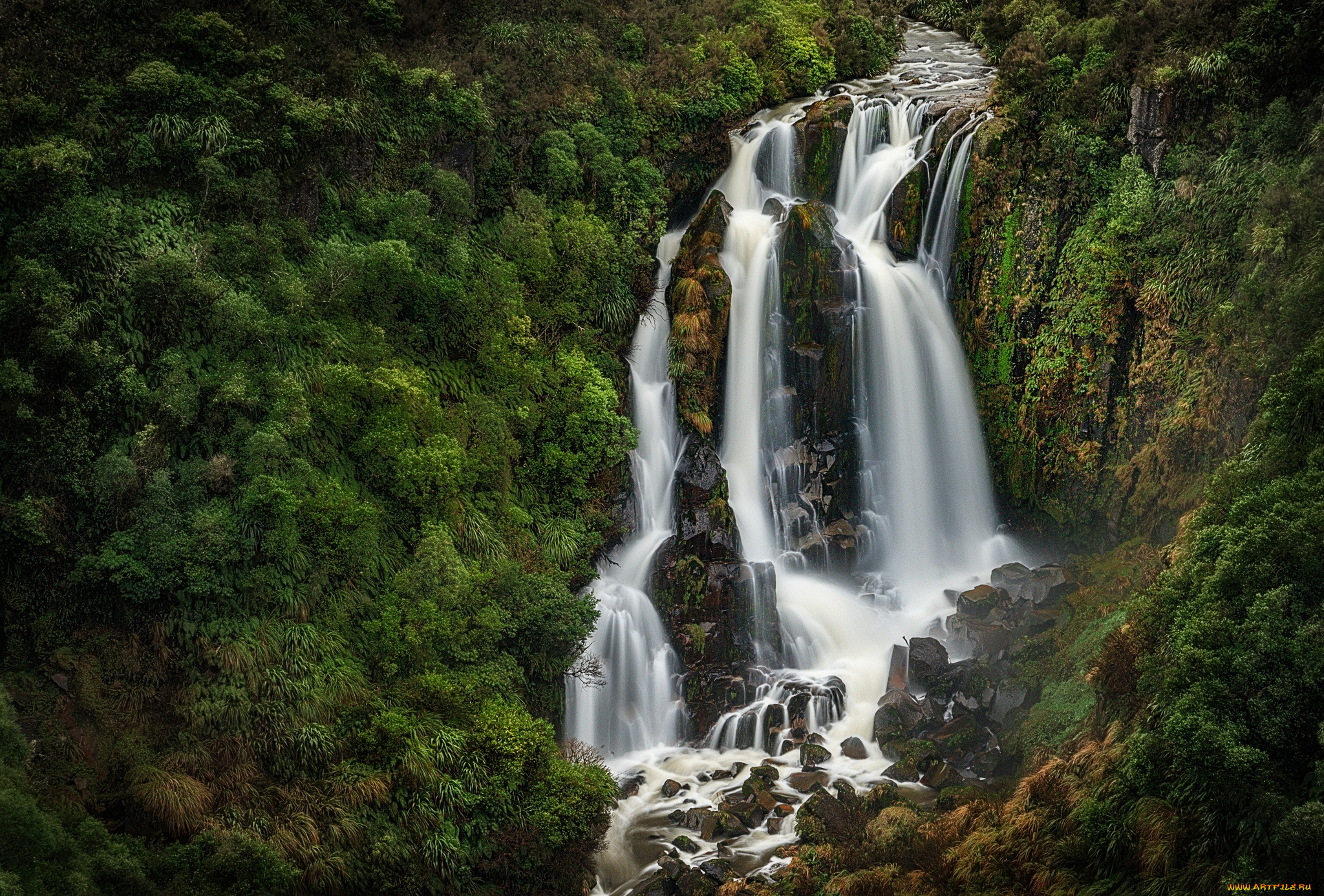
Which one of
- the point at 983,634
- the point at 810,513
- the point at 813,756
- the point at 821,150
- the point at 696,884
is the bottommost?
the point at 696,884

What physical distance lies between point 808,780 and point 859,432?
9.83 meters

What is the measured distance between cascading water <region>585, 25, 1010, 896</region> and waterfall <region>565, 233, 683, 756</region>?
59mm

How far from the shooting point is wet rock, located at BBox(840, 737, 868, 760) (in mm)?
20281

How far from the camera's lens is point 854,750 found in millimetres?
20312

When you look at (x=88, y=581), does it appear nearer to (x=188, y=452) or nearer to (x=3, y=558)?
(x=3, y=558)

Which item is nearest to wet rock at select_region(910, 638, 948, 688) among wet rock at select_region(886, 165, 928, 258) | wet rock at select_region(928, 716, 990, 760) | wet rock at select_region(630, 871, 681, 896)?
wet rock at select_region(928, 716, 990, 760)

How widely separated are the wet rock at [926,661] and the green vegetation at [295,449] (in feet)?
23.8

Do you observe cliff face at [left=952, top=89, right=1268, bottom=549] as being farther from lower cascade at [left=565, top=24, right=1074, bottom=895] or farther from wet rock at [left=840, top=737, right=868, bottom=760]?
wet rock at [left=840, top=737, right=868, bottom=760]

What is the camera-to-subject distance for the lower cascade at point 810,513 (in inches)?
803

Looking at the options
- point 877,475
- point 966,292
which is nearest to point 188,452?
point 877,475

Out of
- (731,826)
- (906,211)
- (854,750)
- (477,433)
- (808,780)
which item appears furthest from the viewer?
(906,211)

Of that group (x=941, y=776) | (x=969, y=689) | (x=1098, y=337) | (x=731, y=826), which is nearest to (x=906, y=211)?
(x=1098, y=337)

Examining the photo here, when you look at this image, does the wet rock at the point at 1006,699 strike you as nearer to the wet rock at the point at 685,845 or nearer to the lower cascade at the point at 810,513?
the lower cascade at the point at 810,513

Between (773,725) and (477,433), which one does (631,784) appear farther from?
(477,433)
